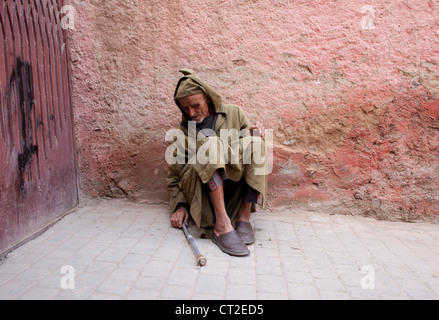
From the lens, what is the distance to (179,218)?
2539 mm

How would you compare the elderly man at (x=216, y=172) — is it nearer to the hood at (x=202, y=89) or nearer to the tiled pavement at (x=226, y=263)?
the hood at (x=202, y=89)

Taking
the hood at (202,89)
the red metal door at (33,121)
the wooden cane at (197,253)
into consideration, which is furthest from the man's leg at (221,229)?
the red metal door at (33,121)

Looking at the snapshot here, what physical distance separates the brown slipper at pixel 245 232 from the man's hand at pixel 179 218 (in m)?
0.45

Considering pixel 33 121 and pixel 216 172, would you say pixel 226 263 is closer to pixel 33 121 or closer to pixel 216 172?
pixel 216 172

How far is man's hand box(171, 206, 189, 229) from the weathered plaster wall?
59 centimetres

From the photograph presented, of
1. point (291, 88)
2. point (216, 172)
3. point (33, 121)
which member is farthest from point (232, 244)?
point (33, 121)

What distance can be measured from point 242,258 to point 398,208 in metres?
1.74

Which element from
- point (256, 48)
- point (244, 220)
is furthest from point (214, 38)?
point (244, 220)

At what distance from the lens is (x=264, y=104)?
2.94 meters

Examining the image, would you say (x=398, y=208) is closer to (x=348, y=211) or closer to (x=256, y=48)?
(x=348, y=211)

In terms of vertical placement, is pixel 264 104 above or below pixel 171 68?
below

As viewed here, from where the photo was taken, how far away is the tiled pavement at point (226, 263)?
1.63m

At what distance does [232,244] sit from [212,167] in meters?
0.55

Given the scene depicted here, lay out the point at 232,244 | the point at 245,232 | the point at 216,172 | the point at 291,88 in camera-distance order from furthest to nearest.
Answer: the point at 291,88
the point at 245,232
the point at 216,172
the point at 232,244
